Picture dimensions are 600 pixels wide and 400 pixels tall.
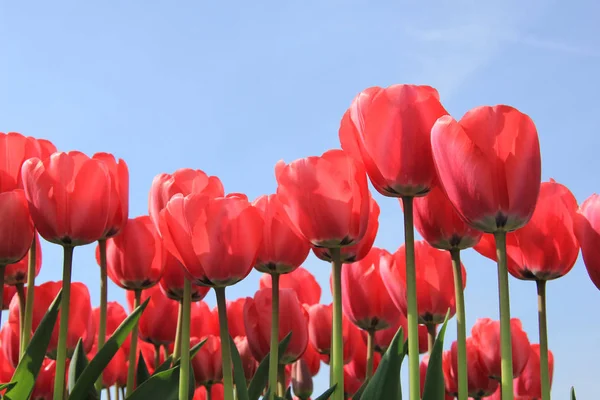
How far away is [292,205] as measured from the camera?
2.21m

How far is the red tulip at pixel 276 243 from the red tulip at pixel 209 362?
0.86 m

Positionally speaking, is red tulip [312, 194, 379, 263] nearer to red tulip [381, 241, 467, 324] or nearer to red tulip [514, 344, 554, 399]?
red tulip [381, 241, 467, 324]

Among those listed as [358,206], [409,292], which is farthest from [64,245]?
[409,292]

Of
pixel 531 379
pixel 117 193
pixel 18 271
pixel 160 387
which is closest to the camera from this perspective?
pixel 160 387

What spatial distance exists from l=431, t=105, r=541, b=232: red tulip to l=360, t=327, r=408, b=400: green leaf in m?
0.42

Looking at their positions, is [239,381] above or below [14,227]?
below

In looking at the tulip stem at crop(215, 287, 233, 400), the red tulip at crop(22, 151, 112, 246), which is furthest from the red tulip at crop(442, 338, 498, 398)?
the red tulip at crop(22, 151, 112, 246)

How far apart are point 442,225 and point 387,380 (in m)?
0.48

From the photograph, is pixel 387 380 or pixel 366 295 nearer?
pixel 387 380

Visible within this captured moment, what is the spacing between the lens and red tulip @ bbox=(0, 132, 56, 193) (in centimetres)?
280

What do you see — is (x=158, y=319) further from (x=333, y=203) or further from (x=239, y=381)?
(x=333, y=203)

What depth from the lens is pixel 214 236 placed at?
7.07 ft

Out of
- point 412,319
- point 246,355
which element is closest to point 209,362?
point 246,355

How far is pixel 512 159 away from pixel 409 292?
42 centimetres
